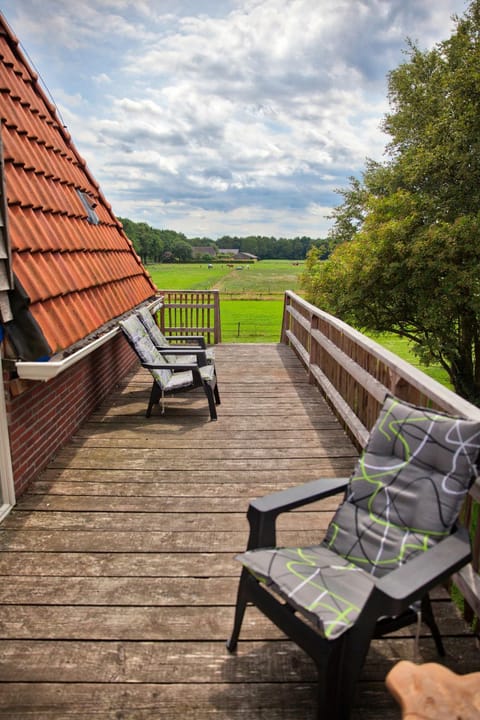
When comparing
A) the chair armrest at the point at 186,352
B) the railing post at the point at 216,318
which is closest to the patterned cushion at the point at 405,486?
the chair armrest at the point at 186,352

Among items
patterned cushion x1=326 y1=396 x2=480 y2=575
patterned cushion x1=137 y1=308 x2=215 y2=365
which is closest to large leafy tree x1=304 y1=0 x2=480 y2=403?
patterned cushion x1=137 y1=308 x2=215 y2=365

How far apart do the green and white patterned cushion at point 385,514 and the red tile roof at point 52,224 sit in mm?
2274

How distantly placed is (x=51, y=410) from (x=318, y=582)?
298 centimetres

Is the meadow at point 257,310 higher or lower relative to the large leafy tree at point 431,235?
lower

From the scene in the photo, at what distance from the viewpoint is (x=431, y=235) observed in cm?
1311

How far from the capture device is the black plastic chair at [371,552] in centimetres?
170

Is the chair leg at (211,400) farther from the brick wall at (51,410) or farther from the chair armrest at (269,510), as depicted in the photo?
the chair armrest at (269,510)

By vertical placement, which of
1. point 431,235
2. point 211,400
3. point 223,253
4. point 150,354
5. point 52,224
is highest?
point 431,235

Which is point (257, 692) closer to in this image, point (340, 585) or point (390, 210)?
point (340, 585)

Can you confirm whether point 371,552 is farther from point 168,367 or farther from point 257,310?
point 257,310

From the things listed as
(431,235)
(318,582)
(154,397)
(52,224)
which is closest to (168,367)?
(154,397)

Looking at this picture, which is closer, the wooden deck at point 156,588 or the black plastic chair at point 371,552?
the black plastic chair at point 371,552

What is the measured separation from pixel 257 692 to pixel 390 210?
14.9m

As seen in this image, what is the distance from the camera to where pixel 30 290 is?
11.3 feet
